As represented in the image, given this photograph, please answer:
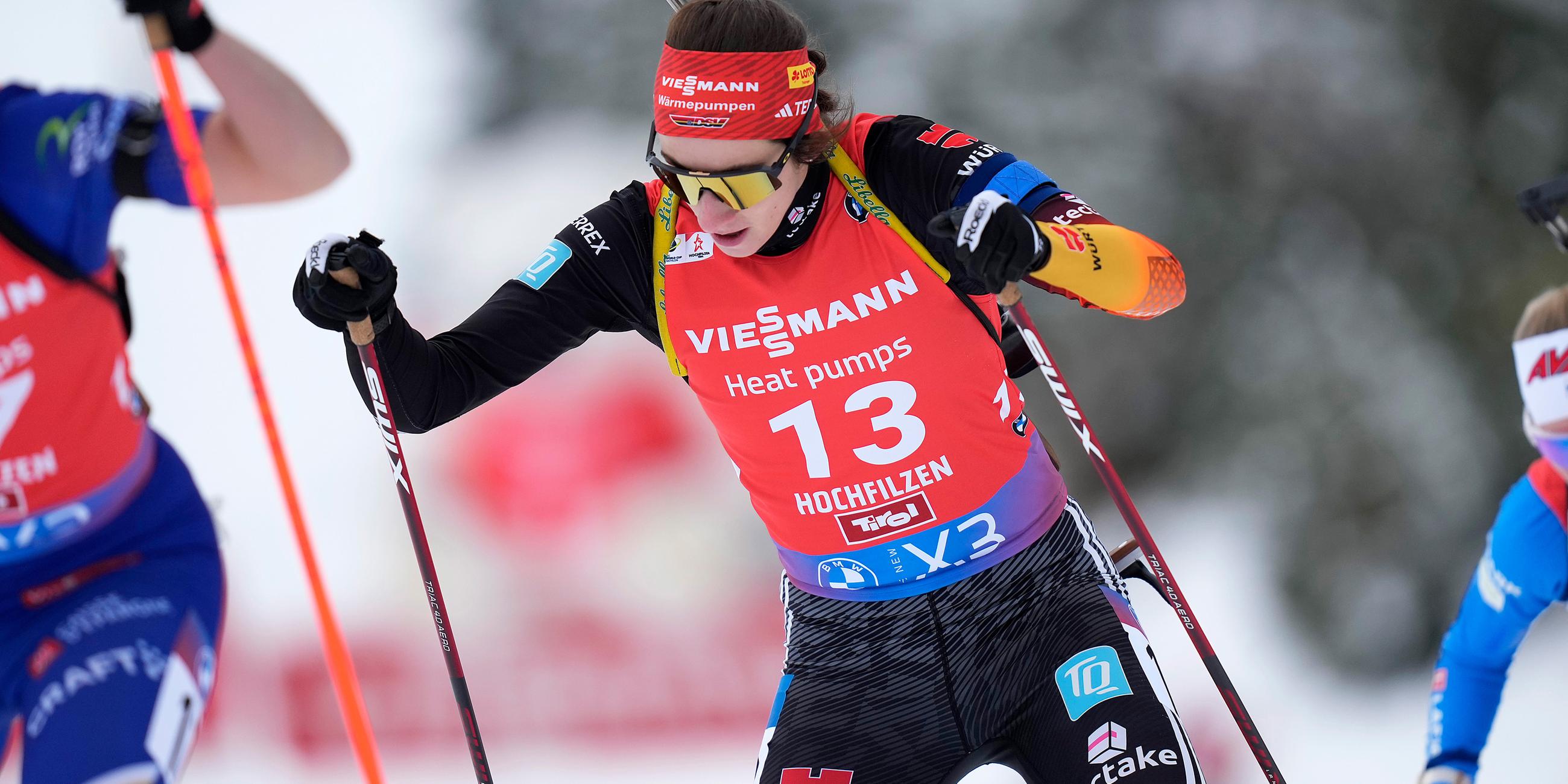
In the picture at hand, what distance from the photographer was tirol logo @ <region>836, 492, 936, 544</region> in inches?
78.5

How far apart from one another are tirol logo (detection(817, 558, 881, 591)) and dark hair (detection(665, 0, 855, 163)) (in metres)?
0.64

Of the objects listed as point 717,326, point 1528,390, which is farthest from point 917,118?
point 1528,390

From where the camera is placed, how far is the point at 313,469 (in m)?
4.00

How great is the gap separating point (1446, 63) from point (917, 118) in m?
2.81

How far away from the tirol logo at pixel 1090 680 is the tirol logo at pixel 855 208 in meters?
0.73

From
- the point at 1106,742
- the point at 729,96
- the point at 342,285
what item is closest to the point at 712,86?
the point at 729,96

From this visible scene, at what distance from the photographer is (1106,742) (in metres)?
1.76

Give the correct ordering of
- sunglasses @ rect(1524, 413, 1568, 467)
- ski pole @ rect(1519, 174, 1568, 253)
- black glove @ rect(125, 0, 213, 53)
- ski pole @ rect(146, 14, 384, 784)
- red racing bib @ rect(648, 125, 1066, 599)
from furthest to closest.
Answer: sunglasses @ rect(1524, 413, 1568, 467)
ski pole @ rect(1519, 174, 1568, 253)
red racing bib @ rect(648, 125, 1066, 599)
ski pole @ rect(146, 14, 384, 784)
black glove @ rect(125, 0, 213, 53)

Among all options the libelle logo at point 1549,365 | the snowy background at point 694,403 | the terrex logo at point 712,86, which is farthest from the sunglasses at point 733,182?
the snowy background at point 694,403

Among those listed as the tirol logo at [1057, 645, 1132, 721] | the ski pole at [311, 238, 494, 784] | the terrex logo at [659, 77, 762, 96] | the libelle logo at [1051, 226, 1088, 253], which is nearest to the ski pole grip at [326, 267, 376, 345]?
the ski pole at [311, 238, 494, 784]

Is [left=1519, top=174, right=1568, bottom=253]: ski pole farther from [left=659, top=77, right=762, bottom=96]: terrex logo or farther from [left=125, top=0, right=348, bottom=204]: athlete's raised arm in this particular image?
[left=125, top=0, right=348, bottom=204]: athlete's raised arm

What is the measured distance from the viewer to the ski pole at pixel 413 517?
1.97 metres

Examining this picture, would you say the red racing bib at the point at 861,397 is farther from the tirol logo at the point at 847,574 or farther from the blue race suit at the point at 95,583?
the blue race suit at the point at 95,583

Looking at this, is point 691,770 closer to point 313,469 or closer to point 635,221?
point 313,469
